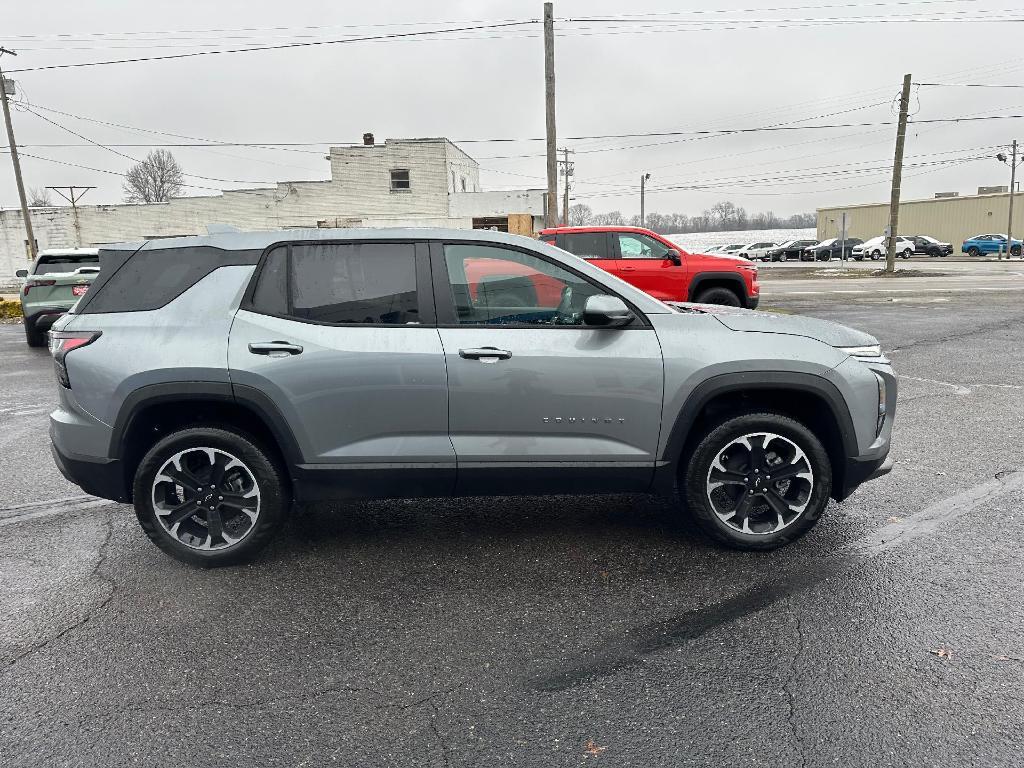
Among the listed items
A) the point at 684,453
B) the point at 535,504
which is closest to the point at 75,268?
the point at 535,504

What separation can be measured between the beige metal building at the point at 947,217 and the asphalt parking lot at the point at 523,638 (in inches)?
2245

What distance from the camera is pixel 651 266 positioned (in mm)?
12461

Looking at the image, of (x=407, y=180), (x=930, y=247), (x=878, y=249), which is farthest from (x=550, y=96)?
(x=930, y=247)

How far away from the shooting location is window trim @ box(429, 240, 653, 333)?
3.67m

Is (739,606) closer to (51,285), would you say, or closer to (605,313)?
(605,313)

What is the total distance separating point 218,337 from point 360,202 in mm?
33699

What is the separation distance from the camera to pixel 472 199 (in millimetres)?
35812

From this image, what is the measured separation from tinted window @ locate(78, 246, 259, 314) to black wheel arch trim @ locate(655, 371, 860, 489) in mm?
2398

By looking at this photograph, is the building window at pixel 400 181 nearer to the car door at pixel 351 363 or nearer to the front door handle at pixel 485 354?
the car door at pixel 351 363

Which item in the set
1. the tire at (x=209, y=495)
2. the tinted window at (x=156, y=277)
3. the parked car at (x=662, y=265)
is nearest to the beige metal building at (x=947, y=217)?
the parked car at (x=662, y=265)

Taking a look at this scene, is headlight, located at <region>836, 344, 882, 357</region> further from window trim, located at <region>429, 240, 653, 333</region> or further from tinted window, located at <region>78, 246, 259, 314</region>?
tinted window, located at <region>78, 246, 259, 314</region>

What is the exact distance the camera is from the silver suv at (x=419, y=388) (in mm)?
3605

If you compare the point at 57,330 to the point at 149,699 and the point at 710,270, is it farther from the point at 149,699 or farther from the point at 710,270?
the point at 710,270

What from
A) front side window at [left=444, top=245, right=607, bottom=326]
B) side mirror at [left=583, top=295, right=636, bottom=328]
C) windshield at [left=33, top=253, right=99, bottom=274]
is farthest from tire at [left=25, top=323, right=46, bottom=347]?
side mirror at [left=583, top=295, right=636, bottom=328]
